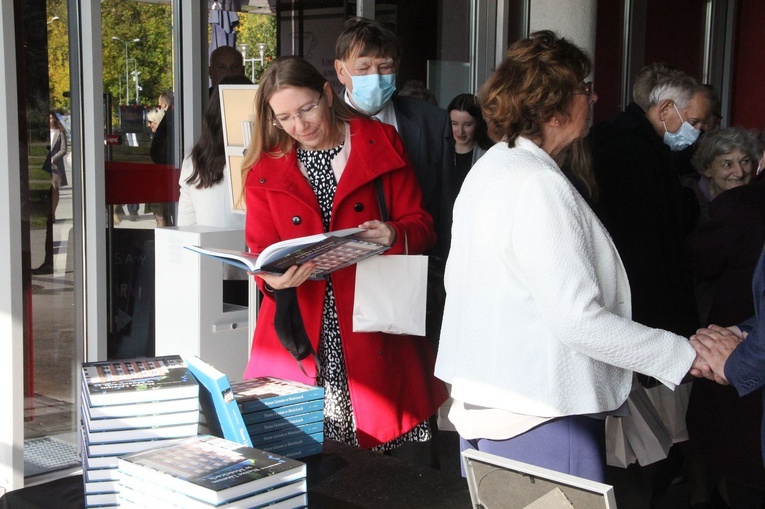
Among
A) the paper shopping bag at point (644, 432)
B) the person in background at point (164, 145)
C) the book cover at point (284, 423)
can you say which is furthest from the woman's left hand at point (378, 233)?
the person in background at point (164, 145)

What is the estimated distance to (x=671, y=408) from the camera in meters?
3.57

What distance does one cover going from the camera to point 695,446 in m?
3.56

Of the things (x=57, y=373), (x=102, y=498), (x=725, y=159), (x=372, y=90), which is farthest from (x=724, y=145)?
(x=102, y=498)

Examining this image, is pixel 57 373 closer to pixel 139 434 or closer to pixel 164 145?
pixel 164 145

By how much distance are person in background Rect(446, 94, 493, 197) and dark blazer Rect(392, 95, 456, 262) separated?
133cm

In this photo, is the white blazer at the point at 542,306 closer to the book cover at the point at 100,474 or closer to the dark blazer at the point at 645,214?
the book cover at the point at 100,474

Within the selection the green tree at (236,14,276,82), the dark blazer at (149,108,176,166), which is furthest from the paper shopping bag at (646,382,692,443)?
the green tree at (236,14,276,82)

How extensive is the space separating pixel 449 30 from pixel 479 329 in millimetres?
4471

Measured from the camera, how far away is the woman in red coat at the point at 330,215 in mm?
2648

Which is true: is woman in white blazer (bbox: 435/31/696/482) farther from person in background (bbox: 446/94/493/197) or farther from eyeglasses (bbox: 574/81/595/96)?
person in background (bbox: 446/94/493/197)

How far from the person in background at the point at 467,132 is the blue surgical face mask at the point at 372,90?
1420 mm

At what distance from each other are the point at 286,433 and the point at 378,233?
706 mm

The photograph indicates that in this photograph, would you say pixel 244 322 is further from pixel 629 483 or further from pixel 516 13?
pixel 516 13

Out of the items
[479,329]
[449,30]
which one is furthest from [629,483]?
[449,30]
